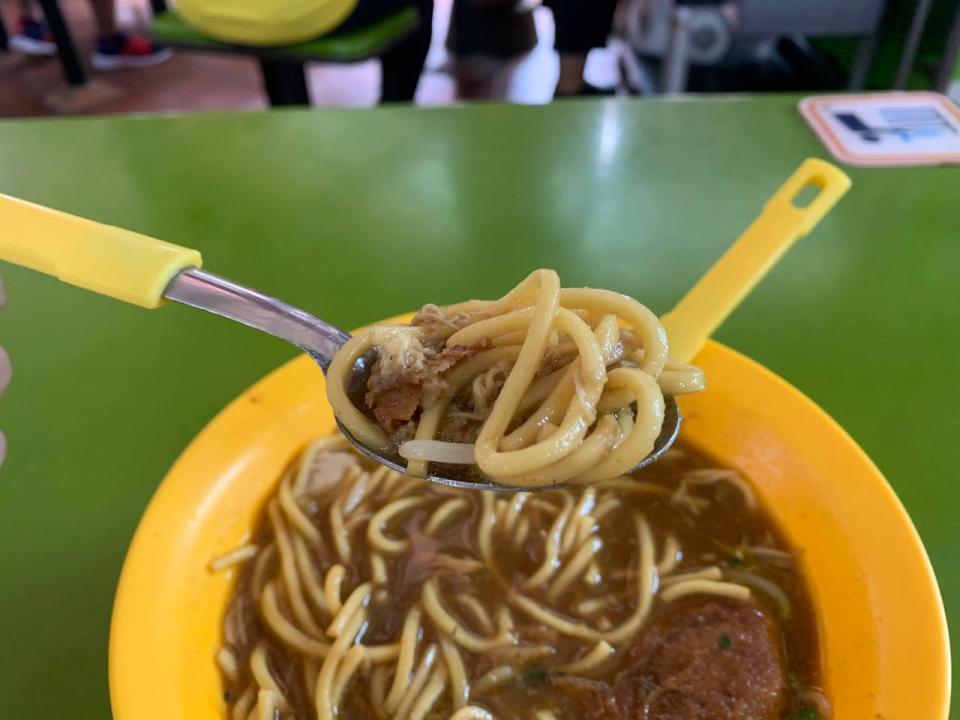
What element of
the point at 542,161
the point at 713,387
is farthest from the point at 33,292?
the point at 713,387

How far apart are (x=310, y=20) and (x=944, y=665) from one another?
333cm

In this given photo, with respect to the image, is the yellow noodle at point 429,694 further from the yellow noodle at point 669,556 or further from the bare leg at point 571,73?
the bare leg at point 571,73

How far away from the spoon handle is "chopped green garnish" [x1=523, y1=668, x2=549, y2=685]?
0.52 meters

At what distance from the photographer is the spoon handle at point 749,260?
1.23 meters

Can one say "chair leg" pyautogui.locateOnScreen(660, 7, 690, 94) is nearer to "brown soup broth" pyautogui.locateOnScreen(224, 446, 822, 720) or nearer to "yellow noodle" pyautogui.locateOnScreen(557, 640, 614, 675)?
"brown soup broth" pyautogui.locateOnScreen(224, 446, 822, 720)

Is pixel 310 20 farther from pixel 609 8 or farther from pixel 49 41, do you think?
pixel 49 41

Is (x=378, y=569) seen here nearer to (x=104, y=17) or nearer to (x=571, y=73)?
(x=571, y=73)

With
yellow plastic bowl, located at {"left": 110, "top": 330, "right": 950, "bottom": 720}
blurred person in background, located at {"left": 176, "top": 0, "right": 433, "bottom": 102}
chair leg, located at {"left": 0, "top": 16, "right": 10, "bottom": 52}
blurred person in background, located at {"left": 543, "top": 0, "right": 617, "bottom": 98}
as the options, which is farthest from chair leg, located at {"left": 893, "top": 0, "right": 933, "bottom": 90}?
chair leg, located at {"left": 0, "top": 16, "right": 10, "bottom": 52}

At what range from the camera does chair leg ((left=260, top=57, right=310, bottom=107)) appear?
3.52m

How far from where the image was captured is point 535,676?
109 centimetres

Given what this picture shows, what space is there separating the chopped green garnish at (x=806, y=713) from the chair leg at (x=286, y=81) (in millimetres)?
3281

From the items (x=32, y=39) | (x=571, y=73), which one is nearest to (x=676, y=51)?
(x=571, y=73)

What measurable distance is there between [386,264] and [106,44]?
529 centimetres

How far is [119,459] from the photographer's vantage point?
1334 mm
